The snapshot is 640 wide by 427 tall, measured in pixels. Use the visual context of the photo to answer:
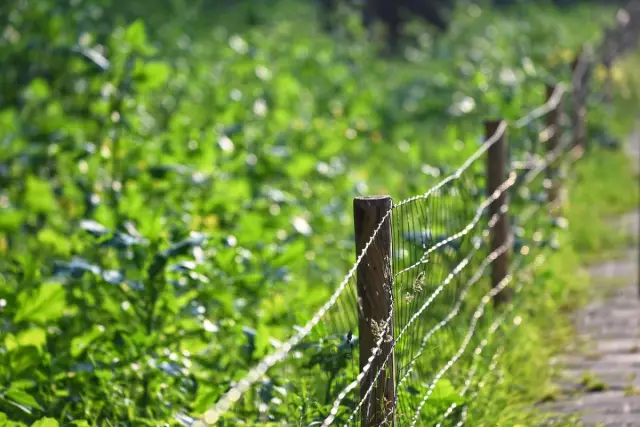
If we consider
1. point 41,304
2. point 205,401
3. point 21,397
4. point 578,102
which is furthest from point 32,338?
point 578,102

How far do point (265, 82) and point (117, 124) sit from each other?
2.54 meters

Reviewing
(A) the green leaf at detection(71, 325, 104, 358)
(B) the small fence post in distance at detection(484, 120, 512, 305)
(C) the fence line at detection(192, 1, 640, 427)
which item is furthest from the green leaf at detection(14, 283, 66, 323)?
(B) the small fence post in distance at detection(484, 120, 512, 305)

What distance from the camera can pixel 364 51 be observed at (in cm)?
1169

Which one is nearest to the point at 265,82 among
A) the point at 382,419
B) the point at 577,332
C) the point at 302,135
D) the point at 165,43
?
the point at 302,135

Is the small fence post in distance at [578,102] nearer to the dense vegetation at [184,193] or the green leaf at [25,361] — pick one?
the dense vegetation at [184,193]

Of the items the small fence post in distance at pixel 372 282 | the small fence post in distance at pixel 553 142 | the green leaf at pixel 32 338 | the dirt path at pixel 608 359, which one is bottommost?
the dirt path at pixel 608 359

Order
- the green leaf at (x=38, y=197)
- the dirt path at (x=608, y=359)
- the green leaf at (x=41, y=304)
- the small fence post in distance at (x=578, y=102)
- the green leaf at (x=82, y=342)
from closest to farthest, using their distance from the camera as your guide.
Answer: the green leaf at (x=41, y=304), the green leaf at (x=82, y=342), the dirt path at (x=608, y=359), the green leaf at (x=38, y=197), the small fence post in distance at (x=578, y=102)

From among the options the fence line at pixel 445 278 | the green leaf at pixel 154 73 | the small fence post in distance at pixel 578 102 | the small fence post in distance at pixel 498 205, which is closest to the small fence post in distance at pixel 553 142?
the fence line at pixel 445 278

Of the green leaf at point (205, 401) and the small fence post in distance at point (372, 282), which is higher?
the small fence post in distance at point (372, 282)

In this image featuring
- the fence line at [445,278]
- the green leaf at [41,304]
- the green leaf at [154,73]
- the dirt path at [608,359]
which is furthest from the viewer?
the green leaf at [154,73]

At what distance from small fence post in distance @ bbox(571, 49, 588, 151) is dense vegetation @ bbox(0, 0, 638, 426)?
0.86 ft

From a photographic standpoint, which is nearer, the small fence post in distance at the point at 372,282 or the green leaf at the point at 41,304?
the small fence post in distance at the point at 372,282

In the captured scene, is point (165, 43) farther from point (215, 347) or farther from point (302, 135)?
point (215, 347)

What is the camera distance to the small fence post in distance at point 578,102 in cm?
953
